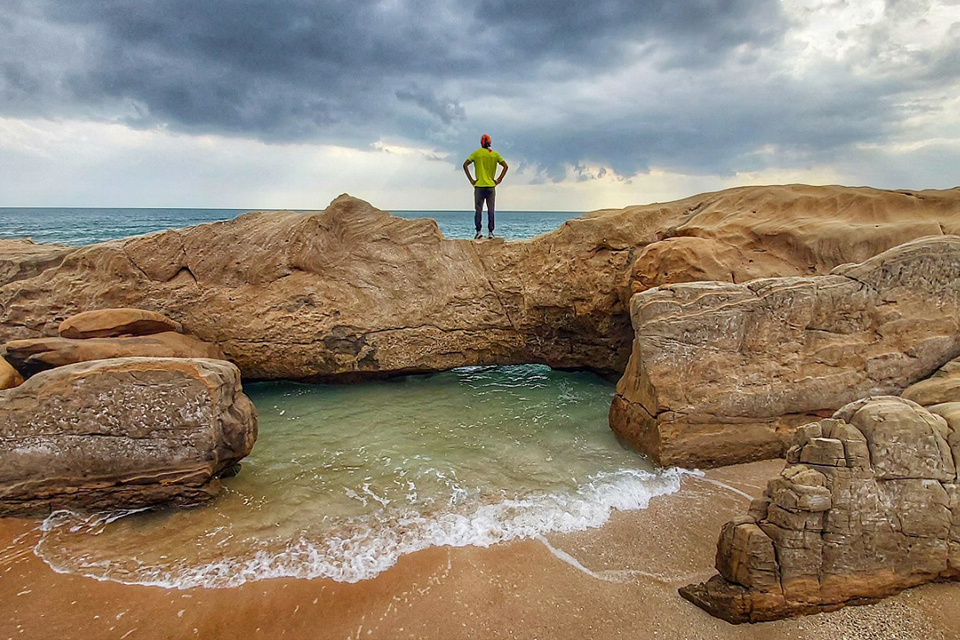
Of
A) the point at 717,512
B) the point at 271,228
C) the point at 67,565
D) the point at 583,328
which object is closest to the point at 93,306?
the point at 271,228

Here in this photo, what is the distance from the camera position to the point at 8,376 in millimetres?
4672

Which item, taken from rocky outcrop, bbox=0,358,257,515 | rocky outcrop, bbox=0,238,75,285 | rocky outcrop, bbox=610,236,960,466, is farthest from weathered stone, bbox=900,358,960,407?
rocky outcrop, bbox=0,238,75,285

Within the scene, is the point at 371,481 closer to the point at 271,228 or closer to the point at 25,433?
the point at 25,433

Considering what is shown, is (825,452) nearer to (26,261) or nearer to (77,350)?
(77,350)

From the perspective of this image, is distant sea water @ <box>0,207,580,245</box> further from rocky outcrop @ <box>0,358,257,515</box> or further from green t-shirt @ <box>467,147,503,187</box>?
rocky outcrop @ <box>0,358,257,515</box>

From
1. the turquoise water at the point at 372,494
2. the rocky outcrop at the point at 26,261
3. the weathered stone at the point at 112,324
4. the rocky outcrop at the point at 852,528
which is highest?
the rocky outcrop at the point at 26,261

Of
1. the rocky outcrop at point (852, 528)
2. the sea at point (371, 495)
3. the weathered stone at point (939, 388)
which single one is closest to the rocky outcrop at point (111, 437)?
the sea at point (371, 495)

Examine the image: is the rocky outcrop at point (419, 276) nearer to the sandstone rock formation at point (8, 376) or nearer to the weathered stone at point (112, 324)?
the weathered stone at point (112, 324)

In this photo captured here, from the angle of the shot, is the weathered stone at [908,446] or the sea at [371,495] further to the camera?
the sea at [371,495]

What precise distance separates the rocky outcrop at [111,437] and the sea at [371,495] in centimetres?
18

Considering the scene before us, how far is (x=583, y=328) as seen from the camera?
7.94 meters

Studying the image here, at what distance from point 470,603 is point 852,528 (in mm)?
2231

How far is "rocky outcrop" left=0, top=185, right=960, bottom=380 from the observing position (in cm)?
645

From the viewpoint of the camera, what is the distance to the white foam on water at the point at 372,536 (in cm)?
338
